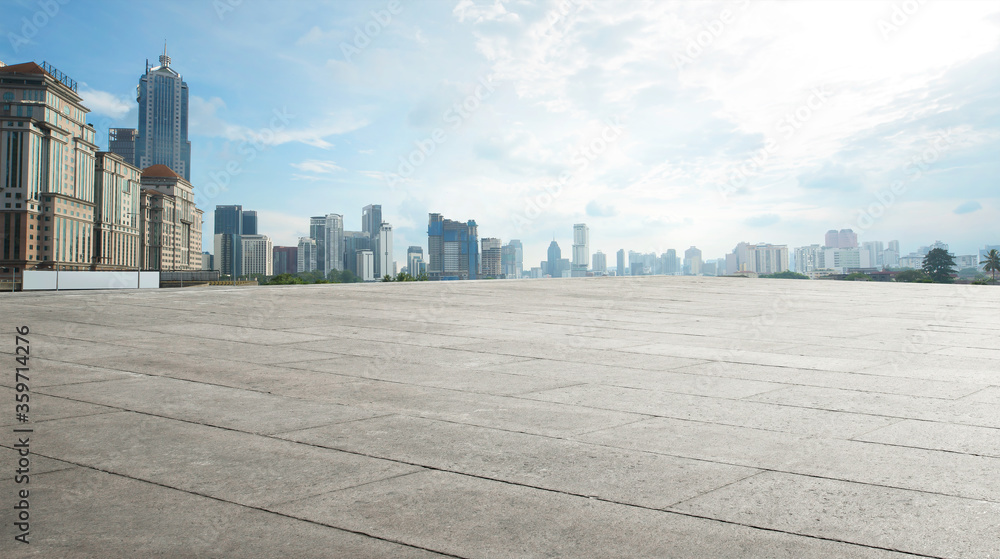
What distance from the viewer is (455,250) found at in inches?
3157

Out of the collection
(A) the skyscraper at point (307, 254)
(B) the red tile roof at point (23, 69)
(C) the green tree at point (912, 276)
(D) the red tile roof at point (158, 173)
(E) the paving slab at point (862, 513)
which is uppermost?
(B) the red tile roof at point (23, 69)

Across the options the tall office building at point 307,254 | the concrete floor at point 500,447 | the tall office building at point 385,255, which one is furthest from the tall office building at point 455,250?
the tall office building at point 307,254

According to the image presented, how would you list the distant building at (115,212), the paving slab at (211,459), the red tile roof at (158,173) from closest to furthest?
the paving slab at (211,459) < the distant building at (115,212) < the red tile roof at (158,173)

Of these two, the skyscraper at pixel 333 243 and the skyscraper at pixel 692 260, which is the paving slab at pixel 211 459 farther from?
the skyscraper at pixel 333 243

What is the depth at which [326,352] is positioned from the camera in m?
8.55

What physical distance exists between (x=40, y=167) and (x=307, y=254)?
237ft

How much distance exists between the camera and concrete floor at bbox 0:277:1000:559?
3.01 meters

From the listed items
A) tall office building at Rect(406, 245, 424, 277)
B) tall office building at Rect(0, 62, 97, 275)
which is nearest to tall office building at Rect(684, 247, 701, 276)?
tall office building at Rect(406, 245, 424, 277)

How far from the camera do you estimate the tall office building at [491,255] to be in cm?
7606

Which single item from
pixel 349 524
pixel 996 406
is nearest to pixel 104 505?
pixel 349 524

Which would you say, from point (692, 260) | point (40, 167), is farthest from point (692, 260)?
point (40, 167)

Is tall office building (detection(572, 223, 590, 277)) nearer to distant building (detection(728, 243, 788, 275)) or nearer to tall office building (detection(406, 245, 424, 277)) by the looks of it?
distant building (detection(728, 243, 788, 275))

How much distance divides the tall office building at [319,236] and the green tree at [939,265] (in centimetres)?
14262

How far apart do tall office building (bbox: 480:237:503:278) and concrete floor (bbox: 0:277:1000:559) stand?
66.1 meters
